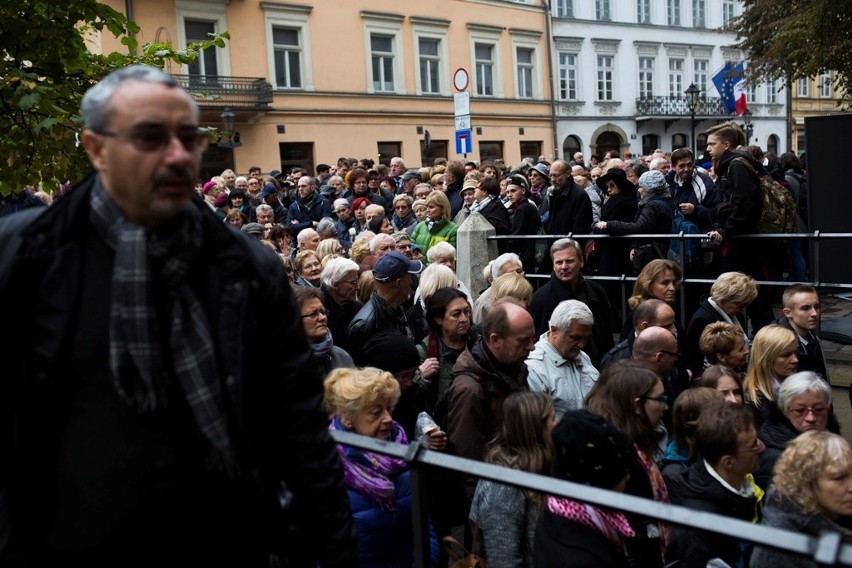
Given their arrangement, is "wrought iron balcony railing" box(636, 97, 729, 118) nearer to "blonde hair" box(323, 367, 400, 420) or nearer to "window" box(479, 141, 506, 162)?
"window" box(479, 141, 506, 162)

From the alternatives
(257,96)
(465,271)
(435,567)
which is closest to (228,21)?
(257,96)

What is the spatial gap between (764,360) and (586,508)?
250cm

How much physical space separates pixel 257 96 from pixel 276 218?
642 inches

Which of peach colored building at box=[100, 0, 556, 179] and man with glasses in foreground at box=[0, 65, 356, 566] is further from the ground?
peach colored building at box=[100, 0, 556, 179]

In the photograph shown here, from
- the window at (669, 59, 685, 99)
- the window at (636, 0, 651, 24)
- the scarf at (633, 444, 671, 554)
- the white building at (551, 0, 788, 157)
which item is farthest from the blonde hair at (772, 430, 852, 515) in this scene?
the window at (669, 59, 685, 99)

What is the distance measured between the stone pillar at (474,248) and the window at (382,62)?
24.8 meters

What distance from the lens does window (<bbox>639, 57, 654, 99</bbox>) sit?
42.6 meters

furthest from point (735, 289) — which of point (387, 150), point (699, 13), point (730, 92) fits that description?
point (699, 13)

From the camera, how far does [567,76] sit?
39625 mm

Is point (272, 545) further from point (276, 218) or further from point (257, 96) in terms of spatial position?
point (257, 96)

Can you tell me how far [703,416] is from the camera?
12.0 feet

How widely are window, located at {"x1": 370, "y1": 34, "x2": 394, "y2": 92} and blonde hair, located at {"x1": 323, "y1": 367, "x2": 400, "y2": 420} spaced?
2960 centimetres

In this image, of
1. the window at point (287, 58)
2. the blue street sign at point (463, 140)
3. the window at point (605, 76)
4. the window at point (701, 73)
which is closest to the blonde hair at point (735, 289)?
the blue street sign at point (463, 140)

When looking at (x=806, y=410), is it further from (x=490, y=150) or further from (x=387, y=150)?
(x=490, y=150)
